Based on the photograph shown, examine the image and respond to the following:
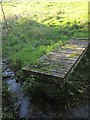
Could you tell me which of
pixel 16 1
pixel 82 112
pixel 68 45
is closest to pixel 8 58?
pixel 68 45

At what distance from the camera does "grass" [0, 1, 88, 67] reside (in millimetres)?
10133

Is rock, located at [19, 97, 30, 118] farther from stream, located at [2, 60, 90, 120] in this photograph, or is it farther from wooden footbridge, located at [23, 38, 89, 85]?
wooden footbridge, located at [23, 38, 89, 85]

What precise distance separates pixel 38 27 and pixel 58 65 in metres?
6.89

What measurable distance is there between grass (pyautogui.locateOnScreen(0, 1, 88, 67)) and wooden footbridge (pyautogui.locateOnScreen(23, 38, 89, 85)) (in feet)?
4.41

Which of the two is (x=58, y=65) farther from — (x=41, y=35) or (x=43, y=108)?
(x=41, y=35)

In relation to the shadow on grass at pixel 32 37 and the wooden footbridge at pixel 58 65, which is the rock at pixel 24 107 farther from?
the shadow on grass at pixel 32 37

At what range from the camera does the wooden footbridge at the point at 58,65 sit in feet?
19.9

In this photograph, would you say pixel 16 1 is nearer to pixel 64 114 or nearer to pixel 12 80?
pixel 12 80

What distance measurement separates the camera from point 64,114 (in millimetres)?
5961

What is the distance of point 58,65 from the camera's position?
6.75 m

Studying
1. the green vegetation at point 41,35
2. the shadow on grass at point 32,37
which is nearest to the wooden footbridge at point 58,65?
the green vegetation at point 41,35

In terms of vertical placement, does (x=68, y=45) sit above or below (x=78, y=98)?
above

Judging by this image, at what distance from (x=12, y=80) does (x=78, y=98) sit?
8.35ft

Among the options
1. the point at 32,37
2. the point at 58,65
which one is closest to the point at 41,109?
the point at 58,65
